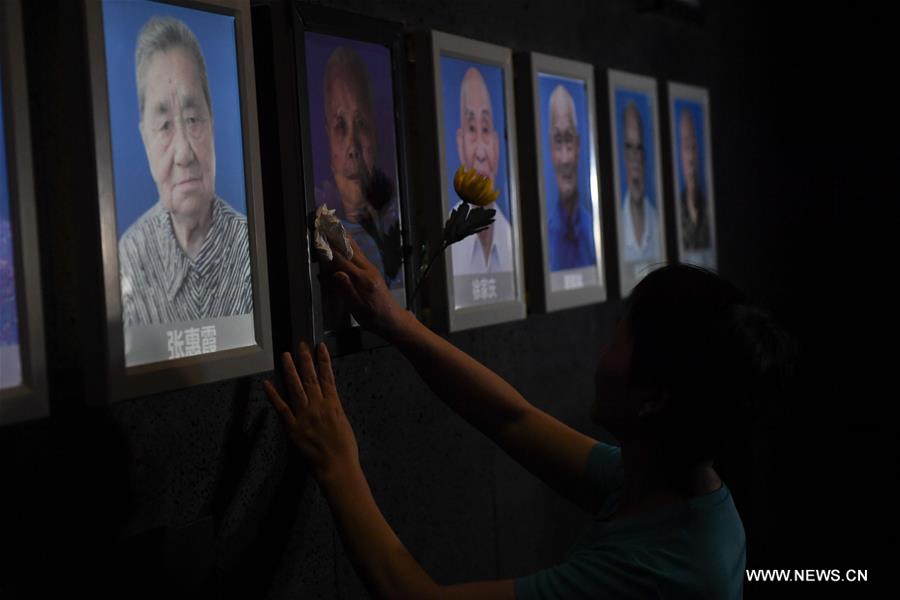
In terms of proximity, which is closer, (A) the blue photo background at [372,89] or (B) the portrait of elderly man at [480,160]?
(A) the blue photo background at [372,89]

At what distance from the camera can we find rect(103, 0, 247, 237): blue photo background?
4.41ft

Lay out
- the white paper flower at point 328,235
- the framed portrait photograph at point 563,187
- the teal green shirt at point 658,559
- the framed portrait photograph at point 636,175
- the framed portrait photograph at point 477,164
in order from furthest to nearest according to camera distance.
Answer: the framed portrait photograph at point 636,175 → the framed portrait photograph at point 563,187 → the framed portrait photograph at point 477,164 → the white paper flower at point 328,235 → the teal green shirt at point 658,559

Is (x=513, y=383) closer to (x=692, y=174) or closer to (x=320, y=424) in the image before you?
(x=320, y=424)

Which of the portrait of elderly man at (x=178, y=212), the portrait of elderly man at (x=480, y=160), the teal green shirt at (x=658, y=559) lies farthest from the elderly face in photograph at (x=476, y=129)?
the teal green shirt at (x=658, y=559)

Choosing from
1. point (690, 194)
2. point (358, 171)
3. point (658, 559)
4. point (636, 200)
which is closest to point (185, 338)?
point (358, 171)

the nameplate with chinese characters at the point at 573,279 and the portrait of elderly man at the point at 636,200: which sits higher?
the portrait of elderly man at the point at 636,200

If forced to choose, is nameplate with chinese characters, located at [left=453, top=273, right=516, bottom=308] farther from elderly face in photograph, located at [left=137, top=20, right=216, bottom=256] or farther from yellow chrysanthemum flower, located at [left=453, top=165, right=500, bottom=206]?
elderly face in photograph, located at [left=137, top=20, right=216, bottom=256]

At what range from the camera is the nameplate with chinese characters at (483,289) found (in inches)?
81.3

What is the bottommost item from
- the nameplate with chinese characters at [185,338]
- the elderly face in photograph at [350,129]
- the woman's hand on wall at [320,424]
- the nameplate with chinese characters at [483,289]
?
the woman's hand on wall at [320,424]

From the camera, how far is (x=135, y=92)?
1.37m

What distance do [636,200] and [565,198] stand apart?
40 centimetres

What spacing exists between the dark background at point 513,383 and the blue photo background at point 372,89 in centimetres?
16

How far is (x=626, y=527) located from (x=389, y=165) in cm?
81

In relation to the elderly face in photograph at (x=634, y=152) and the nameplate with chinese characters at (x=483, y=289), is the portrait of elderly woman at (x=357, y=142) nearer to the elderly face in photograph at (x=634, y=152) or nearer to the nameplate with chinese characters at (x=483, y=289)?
the nameplate with chinese characters at (x=483, y=289)
